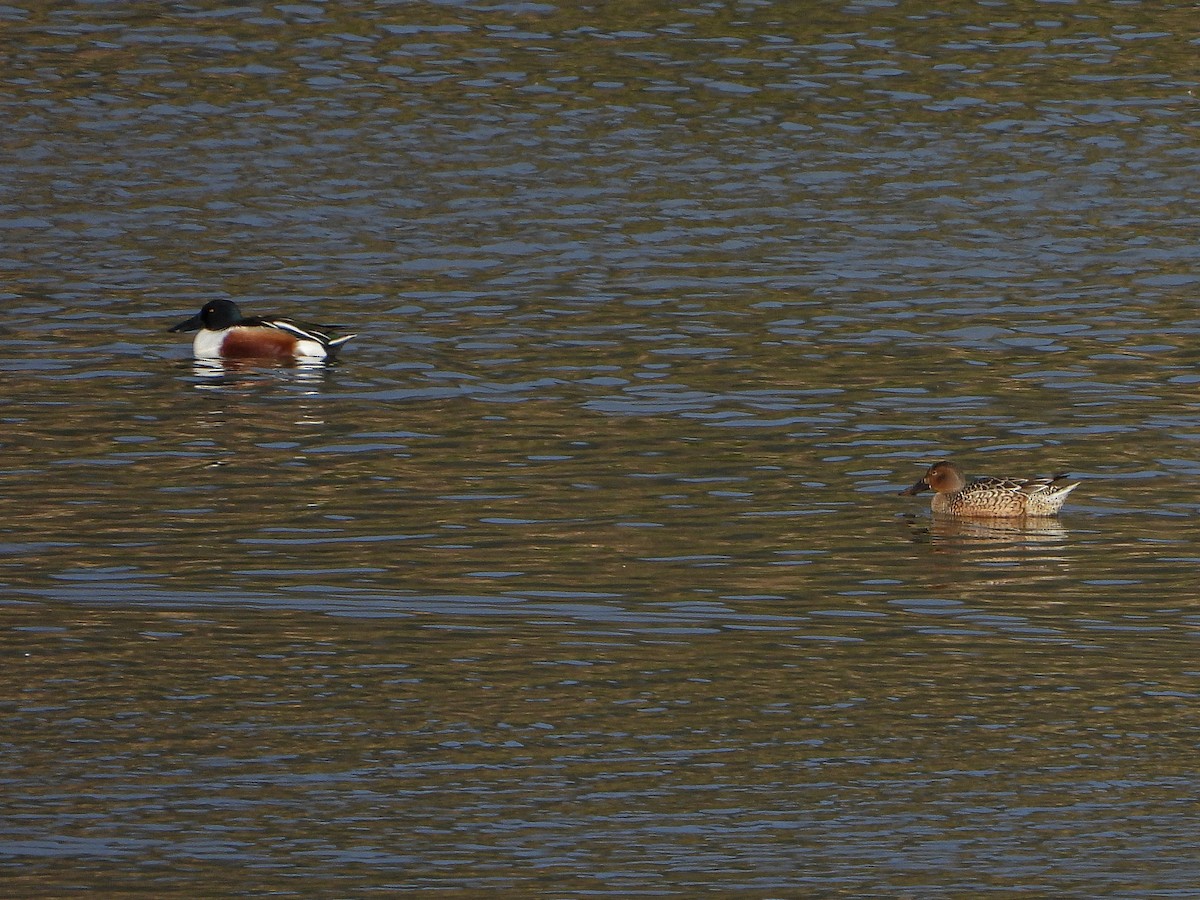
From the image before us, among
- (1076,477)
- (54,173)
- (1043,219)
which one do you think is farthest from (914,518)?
(54,173)

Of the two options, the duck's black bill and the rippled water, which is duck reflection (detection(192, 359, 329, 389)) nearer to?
the rippled water

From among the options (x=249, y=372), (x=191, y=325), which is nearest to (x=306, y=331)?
(x=249, y=372)

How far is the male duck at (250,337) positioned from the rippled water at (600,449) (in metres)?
0.22

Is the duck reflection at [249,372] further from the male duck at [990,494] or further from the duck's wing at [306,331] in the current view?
the male duck at [990,494]

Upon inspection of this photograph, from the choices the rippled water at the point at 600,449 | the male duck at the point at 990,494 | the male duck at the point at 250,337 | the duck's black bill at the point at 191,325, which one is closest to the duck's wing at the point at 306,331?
the male duck at the point at 250,337

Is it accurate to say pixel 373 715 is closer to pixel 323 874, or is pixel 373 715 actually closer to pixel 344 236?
pixel 323 874

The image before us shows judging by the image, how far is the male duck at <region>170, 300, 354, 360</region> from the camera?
1770 centimetres

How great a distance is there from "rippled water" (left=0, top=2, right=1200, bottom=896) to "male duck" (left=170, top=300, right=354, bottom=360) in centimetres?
22

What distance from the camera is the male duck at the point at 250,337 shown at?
17.7 meters

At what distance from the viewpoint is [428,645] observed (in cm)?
1123

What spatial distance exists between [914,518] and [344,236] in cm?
848

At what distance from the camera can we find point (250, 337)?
18.1 m

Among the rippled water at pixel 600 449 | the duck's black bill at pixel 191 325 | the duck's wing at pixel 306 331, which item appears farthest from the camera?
the duck's black bill at pixel 191 325

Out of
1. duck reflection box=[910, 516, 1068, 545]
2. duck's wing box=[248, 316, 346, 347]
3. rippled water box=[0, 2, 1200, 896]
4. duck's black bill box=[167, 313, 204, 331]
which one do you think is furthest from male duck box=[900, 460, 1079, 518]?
duck's black bill box=[167, 313, 204, 331]
